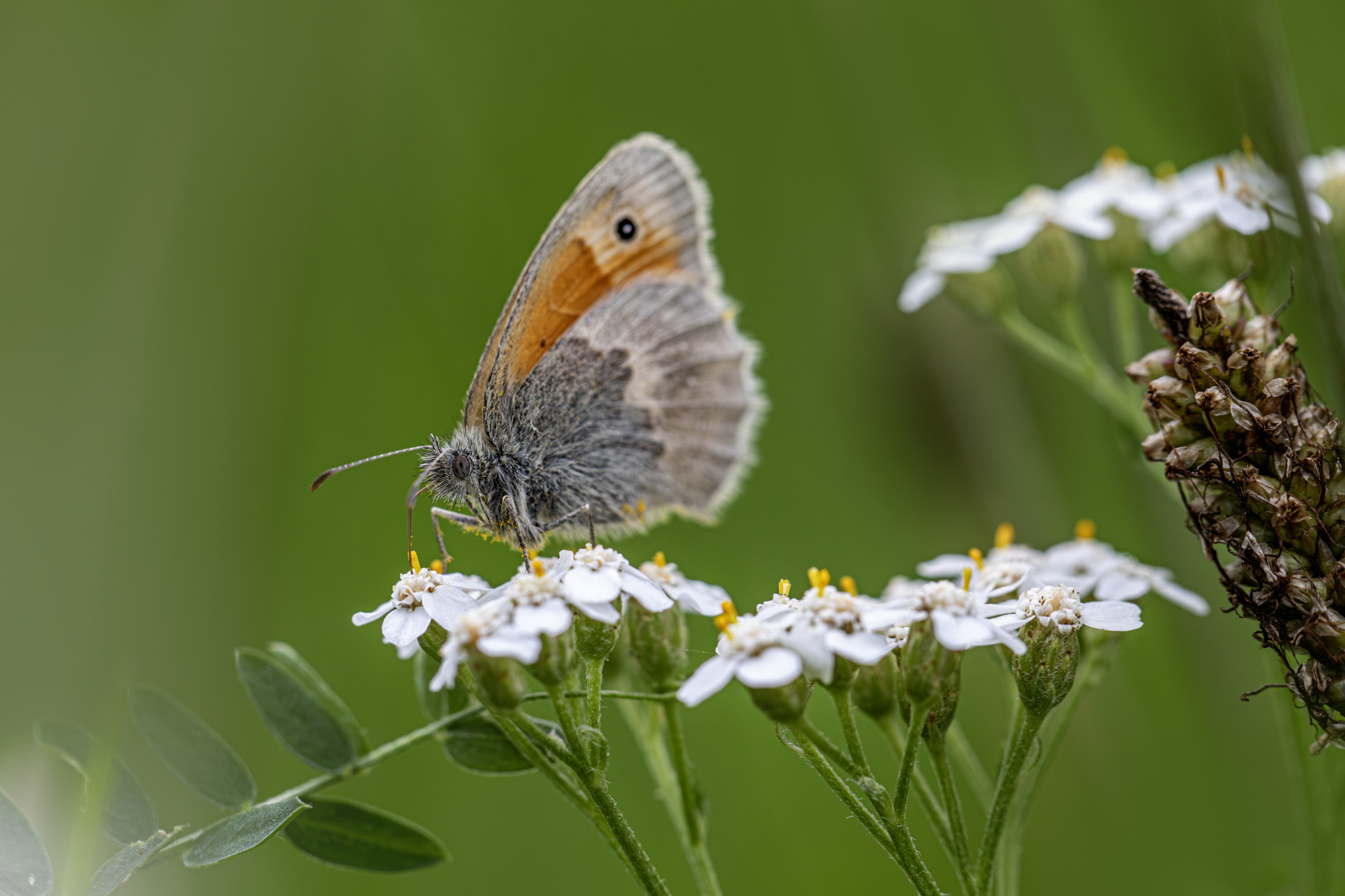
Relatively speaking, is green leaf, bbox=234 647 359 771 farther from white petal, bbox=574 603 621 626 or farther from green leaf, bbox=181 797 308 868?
white petal, bbox=574 603 621 626

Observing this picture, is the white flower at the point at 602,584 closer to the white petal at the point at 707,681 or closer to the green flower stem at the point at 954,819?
the white petal at the point at 707,681

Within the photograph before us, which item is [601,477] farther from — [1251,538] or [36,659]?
[1251,538]

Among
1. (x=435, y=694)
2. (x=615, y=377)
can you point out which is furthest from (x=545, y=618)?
(x=615, y=377)

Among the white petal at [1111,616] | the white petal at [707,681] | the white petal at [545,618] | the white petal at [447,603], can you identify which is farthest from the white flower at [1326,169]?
the white petal at [447,603]

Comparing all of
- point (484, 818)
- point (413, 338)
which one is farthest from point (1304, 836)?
point (413, 338)

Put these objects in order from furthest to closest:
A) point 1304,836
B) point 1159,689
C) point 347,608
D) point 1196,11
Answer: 1. point 347,608
2. point 1159,689
3. point 1304,836
4. point 1196,11

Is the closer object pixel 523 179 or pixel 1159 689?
pixel 1159 689
